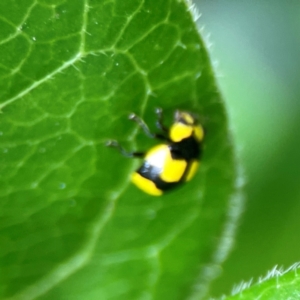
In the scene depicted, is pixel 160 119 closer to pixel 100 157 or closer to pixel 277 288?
pixel 100 157

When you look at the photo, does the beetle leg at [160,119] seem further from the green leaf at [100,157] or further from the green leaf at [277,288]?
the green leaf at [277,288]

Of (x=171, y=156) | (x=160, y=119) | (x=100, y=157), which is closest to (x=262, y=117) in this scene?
(x=171, y=156)

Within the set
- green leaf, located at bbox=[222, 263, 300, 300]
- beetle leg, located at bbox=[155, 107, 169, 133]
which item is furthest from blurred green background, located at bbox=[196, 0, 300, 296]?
green leaf, located at bbox=[222, 263, 300, 300]

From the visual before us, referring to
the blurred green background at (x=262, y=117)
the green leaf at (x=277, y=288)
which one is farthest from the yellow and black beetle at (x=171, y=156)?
the green leaf at (x=277, y=288)

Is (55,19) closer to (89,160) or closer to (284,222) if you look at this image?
(89,160)

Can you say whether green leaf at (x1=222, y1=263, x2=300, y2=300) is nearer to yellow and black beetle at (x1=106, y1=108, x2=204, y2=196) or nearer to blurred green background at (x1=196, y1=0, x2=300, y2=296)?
yellow and black beetle at (x1=106, y1=108, x2=204, y2=196)

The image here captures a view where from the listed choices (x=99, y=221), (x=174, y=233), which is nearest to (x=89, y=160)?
(x=99, y=221)
